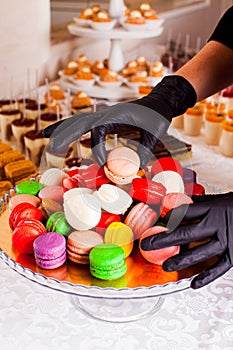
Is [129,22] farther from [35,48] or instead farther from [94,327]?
[94,327]

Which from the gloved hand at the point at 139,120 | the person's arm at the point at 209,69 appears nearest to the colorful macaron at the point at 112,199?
the gloved hand at the point at 139,120

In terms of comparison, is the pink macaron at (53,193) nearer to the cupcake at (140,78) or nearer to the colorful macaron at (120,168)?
the colorful macaron at (120,168)

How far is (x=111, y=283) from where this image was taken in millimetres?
889

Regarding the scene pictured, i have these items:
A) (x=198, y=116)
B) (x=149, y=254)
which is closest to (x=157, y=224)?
(x=149, y=254)

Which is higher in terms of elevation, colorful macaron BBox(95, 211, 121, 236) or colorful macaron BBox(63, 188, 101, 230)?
colorful macaron BBox(63, 188, 101, 230)

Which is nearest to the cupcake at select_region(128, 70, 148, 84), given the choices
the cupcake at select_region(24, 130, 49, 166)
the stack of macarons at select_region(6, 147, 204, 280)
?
the cupcake at select_region(24, 130, 49, 166)

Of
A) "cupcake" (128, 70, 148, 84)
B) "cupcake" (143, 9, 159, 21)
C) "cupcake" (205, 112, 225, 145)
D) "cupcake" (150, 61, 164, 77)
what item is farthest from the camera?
"cupcake" (143, 9, 159, 21)

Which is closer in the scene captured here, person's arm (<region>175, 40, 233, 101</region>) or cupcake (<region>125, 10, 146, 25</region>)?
person's arm (<region>175, 40, 233, 101</region>)

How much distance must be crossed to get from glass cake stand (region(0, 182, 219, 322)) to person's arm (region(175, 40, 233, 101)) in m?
0.70

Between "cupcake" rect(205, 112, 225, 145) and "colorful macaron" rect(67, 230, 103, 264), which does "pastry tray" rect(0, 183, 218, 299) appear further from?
"cupcake" rect(205, 112, 225, 145)

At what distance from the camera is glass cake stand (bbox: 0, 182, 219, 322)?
85 cm

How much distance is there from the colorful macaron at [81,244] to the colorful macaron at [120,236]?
20 millimetres

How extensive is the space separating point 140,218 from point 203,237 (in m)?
0.13

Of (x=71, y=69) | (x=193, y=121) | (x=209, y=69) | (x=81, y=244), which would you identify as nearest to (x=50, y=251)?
(x=81, y=244)
